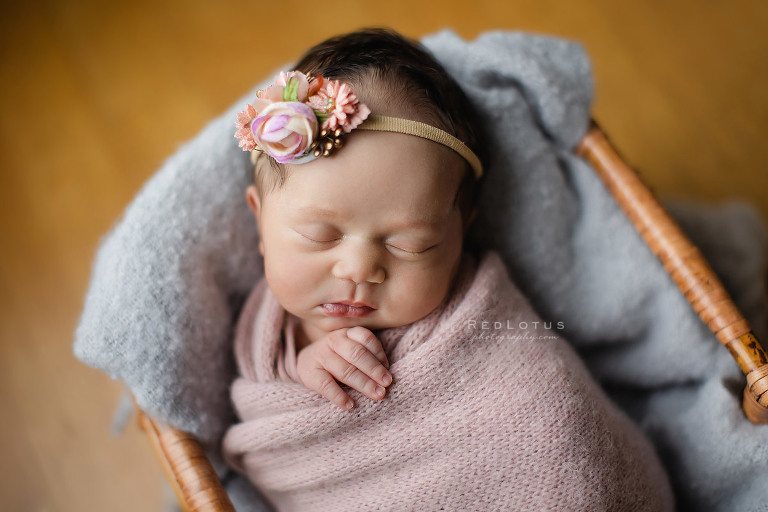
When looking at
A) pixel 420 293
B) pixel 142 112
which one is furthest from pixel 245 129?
pixel 142 112

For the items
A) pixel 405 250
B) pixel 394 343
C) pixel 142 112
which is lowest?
pixel 394 343

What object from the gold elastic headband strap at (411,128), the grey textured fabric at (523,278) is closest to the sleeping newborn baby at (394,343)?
the gold elastic headband strap at (411,128)

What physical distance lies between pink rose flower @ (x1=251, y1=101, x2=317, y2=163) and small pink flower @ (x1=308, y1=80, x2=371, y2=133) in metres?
0.02

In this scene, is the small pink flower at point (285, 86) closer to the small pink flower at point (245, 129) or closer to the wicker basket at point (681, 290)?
the small pink flower at point (245, 129)

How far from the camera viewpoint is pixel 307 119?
0.80 m

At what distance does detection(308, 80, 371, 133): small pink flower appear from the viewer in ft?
2.66

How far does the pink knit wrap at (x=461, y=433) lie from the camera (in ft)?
2.85

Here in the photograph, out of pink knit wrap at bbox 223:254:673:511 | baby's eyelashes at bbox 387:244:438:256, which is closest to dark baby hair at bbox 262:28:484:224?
baby's eyelashes at bbox 387:244:438:256

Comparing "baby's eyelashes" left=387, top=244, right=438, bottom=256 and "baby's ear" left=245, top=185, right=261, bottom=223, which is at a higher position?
"baby's ear" left=245, top=185, right=261, bottom=223

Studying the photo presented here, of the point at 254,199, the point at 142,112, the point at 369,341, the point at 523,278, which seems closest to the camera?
the point at 369,341

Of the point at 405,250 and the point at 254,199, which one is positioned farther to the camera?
the point at 254,199

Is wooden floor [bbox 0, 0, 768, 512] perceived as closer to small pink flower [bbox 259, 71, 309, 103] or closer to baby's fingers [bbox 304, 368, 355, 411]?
baby's fingers [bbox 304, 368, 355, 411]

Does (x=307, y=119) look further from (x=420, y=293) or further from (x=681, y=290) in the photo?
(x=681, y=290)

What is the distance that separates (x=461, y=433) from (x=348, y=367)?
0.19m
